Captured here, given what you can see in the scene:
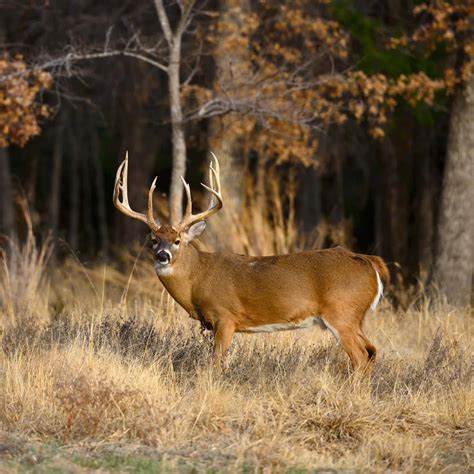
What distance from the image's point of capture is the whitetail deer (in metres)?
8.65

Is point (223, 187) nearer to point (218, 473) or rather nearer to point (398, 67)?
point (398, 67)

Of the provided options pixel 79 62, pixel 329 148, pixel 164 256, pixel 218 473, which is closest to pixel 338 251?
pixel 164 256

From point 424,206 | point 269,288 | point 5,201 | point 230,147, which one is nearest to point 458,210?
point 230,147

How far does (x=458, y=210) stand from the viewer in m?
13.5

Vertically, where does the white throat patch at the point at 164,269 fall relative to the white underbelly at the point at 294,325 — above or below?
above

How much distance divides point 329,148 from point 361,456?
41.8ft

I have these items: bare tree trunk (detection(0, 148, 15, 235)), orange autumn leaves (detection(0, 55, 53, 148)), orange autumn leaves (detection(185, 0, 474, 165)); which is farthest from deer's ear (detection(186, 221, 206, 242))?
bare tree trunk (detection(0, 148, 15, 235))

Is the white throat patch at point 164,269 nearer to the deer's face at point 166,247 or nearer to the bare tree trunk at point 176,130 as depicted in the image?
the deer's face at point 166,247

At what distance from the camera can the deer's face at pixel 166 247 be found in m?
8.80

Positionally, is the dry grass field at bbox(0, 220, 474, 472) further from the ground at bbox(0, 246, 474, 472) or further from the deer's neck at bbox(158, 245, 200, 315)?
the deer's neck at bbox(158, 245, 200, 315)

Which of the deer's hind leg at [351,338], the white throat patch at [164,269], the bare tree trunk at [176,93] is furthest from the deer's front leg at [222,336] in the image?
the bare tree trunk at [176,93]

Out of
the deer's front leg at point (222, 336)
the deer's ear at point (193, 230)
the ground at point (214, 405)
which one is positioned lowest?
the ground at point (214, 405)

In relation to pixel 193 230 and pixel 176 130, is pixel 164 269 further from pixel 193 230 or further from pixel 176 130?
pixel 176 130

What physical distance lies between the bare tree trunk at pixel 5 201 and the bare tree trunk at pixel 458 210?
26.9 feet
